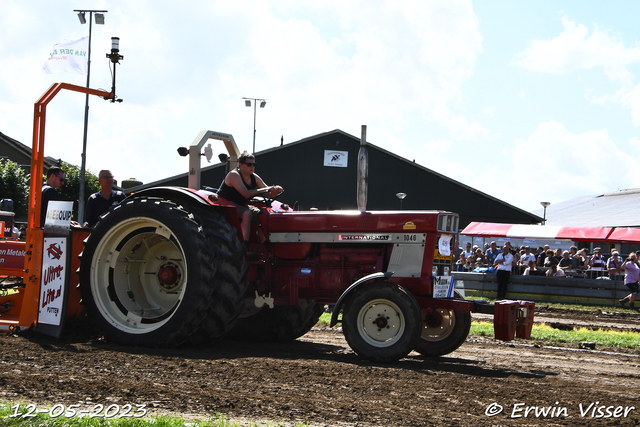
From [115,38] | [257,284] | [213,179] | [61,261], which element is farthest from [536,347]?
[213,179]

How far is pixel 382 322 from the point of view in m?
6.84

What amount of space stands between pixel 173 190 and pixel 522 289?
13537 millimetres

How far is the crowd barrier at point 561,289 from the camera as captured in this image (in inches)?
716

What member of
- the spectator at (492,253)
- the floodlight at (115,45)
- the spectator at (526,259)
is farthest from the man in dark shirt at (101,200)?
the spectator at (492,253)

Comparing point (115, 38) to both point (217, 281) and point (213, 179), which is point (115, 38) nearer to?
point (217, 281)

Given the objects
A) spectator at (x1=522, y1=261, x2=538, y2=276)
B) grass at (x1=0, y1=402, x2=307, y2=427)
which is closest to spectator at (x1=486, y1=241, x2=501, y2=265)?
spectator at (x1=522, y1=261, x2=538, y2=276)

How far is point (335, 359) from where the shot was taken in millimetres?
6852

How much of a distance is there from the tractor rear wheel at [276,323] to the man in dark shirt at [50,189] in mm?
2598

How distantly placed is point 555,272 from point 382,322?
47.0 feet

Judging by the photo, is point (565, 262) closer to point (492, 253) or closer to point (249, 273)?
point (492, 253)

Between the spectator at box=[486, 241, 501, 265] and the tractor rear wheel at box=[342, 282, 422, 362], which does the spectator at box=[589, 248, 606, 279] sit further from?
the tractor rear wheel at box=[342, 282, 422, 362]

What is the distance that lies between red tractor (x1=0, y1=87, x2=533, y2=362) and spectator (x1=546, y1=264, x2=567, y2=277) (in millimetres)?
13066

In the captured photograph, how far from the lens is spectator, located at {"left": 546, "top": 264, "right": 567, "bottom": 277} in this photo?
1956cm

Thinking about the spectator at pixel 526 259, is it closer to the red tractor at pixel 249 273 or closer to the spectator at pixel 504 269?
the spectator at pixel 504 269
